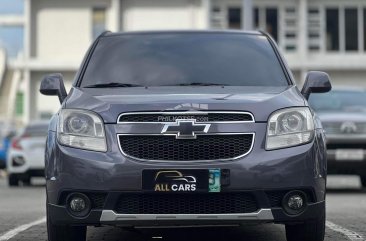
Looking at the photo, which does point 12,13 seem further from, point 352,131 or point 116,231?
point 116,231

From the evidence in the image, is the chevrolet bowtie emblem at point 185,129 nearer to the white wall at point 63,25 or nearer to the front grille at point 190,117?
the front grille at point 190,117

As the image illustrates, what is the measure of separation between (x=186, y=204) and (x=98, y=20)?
3545cm

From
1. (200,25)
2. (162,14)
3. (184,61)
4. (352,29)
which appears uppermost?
(162,14)

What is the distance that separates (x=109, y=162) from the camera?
18.8 feet

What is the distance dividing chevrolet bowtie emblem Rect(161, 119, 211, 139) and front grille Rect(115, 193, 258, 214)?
40 cm

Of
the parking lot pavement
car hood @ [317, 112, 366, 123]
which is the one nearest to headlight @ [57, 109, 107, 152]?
the parking lot pavement

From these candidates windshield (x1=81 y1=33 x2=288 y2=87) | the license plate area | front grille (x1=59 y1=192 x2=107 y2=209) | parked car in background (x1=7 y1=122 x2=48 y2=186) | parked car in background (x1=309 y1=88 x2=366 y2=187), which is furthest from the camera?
parked car in background (x1=7 y1=122 x2=48 y2=186)

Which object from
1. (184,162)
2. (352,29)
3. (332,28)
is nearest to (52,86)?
(184,162)

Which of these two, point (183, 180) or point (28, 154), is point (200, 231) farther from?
point (28, 154)

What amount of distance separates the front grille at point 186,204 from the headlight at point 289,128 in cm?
41

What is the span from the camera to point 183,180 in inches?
224

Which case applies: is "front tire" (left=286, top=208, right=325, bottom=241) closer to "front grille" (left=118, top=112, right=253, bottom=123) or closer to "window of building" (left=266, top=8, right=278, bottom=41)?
"front grille" (left=118, top=112, right=253, bottom=123)

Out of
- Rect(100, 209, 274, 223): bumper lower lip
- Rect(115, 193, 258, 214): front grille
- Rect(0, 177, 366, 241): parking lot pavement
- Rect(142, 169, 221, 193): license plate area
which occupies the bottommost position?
Rect(0, 177, 366, 241): parking lot pavement

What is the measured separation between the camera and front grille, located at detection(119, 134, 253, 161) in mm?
5777
